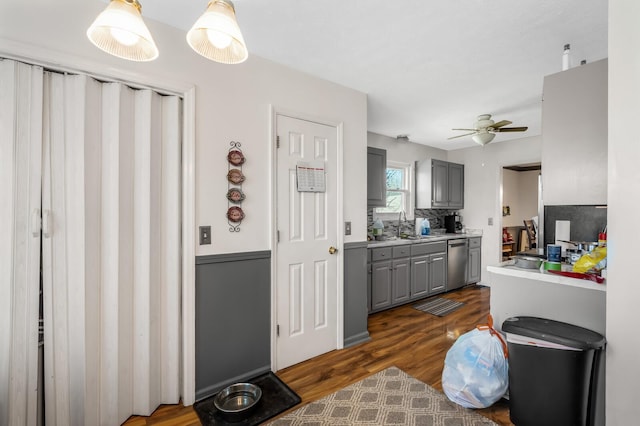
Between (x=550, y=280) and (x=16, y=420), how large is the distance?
304 cm

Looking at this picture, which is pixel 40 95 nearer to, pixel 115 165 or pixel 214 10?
pixel 115 165

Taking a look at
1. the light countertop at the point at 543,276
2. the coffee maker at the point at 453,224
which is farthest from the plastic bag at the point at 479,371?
the coffee maker at the point at 453,224

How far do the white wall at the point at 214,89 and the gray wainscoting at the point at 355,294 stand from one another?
89cm

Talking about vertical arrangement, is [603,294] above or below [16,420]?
above

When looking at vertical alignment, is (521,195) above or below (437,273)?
above

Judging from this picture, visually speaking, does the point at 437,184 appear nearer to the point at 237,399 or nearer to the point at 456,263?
the point at 456,263

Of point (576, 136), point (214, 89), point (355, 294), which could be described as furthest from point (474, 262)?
point (214, 89)

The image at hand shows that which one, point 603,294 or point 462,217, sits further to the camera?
Result: point 462,217

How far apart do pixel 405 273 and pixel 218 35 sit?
356 cm

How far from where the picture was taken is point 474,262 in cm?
507

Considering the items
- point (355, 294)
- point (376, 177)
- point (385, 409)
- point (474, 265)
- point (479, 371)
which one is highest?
point (376, 177)

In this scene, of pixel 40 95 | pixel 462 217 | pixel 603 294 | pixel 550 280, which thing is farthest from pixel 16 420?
pixel 462 217

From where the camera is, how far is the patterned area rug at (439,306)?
3818mm

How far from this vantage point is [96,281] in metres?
1.70
